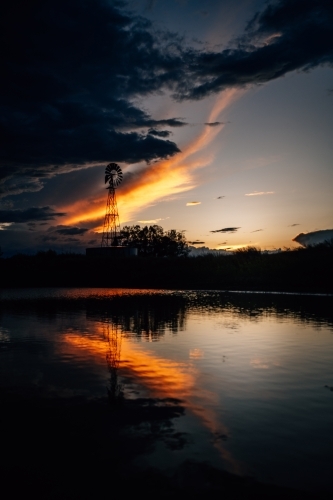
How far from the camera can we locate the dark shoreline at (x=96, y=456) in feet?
20.7

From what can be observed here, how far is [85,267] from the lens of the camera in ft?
261

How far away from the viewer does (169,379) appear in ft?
40.8

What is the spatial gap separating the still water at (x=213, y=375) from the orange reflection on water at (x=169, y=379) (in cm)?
3

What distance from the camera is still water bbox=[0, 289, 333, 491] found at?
7.54 m

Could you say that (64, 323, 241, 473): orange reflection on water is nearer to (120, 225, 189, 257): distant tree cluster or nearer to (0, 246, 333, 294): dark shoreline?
(0, 246, 333, 294): dark shoreline

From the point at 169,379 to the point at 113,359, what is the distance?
301cm

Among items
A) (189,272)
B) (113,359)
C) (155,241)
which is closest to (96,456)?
(113,359)

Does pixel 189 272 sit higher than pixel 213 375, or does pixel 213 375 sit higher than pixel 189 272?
pixel 189 272

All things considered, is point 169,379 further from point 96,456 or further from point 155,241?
point 155,241

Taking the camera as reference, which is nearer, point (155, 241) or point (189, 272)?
point (189, 272)

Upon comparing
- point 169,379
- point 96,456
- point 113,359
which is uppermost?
point 113,359

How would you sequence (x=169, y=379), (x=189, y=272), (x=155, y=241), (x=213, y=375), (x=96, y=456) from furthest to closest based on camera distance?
(x=155, y=241) < (x=189, y=272) < (x=213, y=375) < (x=169, y=379) < (x=96, y=456)

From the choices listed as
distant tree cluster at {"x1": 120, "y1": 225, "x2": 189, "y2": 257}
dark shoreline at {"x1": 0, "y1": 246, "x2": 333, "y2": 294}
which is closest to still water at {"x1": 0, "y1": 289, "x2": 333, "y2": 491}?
dark shoreline at {"x1": 0, "y1": 246, "x2": 333, "y2": 294}

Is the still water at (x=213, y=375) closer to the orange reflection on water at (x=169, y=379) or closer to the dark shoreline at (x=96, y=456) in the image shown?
the orange reflection on water at (x=169, y=379)
